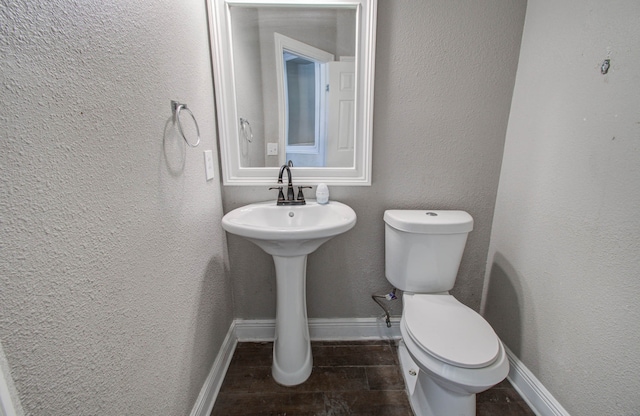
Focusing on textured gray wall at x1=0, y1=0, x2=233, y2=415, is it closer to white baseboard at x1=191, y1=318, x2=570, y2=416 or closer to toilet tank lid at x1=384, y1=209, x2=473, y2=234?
white baseboard at x1=191, y1=318, x2=570, y2=416

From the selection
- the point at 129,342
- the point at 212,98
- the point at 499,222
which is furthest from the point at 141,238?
the point at 499,222

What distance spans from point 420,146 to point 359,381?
1.18m

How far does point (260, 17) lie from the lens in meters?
1.25

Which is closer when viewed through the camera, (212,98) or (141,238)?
(141,238)

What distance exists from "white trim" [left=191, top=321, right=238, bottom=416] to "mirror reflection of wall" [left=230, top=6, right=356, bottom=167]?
94 centimetres

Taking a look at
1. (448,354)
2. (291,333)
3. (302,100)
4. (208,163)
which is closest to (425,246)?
(448,354)

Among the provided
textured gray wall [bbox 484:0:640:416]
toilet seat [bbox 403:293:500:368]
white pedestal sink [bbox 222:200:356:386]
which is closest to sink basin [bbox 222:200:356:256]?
white pedestal sink [bbox 222:200:356:386]

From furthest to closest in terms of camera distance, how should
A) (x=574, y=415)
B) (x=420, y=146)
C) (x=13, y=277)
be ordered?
(x=420, y=146) < (x=574, y=415) < (x=13, y=277)

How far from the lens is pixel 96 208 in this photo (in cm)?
57

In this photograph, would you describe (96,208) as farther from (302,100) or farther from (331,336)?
(331,336)

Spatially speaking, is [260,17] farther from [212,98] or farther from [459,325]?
[459,325]

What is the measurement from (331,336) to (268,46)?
1.58m

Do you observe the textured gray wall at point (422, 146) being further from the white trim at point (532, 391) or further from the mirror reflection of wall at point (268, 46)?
the white trim at point (532, 391)

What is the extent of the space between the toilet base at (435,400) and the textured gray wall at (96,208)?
912 millimetres
